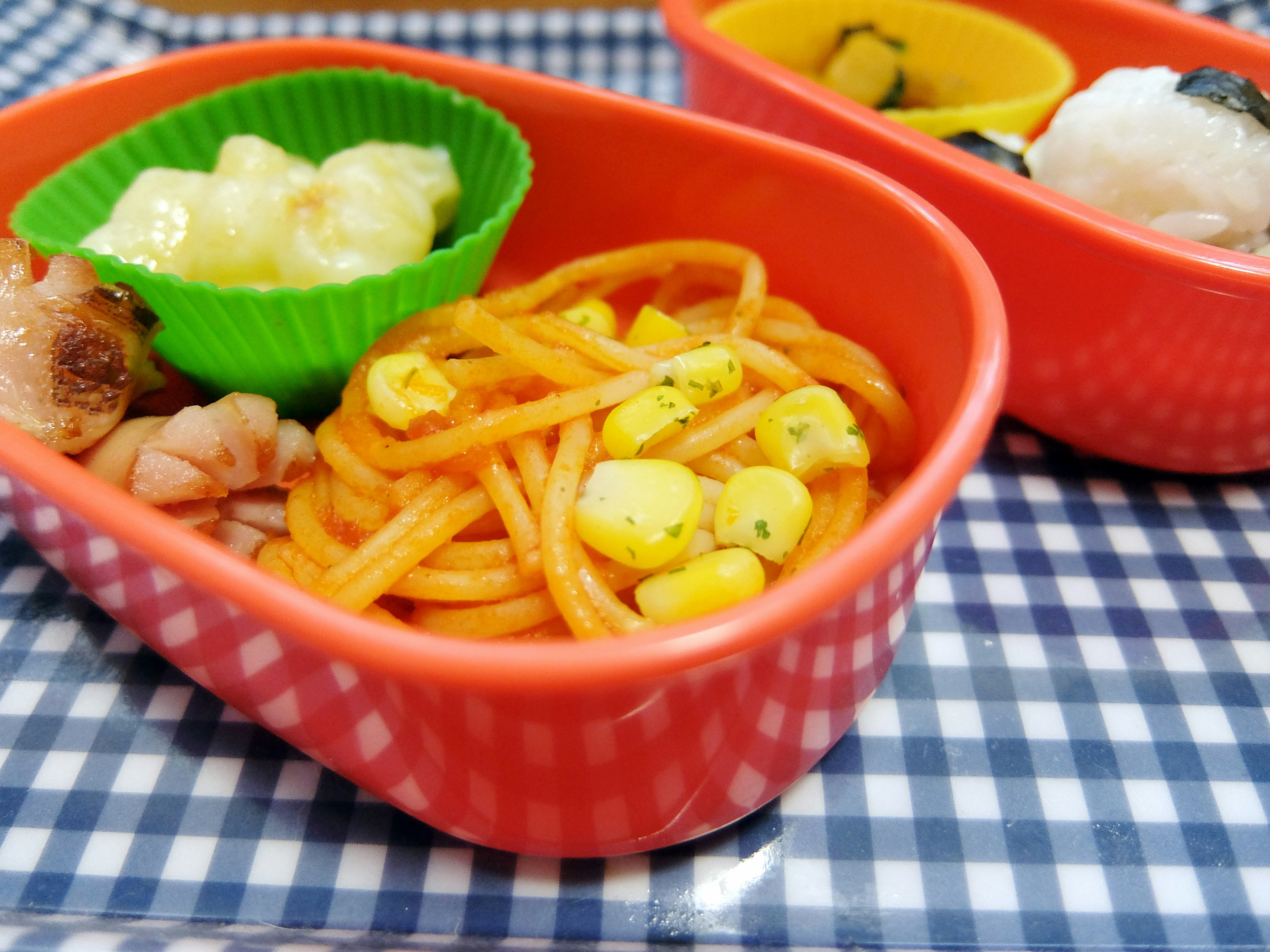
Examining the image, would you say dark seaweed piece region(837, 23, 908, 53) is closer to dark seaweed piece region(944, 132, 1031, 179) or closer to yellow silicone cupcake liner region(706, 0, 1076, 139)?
yellow silicone cupcake liner region(706, 0, 1076, 139)

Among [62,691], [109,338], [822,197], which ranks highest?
[822,197]

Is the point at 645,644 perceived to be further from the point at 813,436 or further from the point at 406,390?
the point at 406,390

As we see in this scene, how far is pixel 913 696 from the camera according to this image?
92cm

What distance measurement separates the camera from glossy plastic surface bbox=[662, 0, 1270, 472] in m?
0.95

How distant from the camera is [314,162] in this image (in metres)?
1.29

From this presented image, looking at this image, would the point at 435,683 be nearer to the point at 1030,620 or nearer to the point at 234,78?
the point at 1030,620

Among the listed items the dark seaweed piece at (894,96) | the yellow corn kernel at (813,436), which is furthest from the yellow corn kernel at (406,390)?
the dark seaweed piece at (894,96)

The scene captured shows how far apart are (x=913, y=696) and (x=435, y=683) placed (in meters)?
0.57

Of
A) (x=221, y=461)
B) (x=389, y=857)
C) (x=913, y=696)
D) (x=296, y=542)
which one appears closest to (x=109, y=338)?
(x=221, y=461)

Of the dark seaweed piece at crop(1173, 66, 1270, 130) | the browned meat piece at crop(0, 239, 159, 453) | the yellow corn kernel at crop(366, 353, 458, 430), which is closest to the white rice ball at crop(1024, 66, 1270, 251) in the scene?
the dark seaweed piece at crop(1173, 66, 1270, 130)

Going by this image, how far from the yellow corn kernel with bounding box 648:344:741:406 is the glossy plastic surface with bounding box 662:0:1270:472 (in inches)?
16.6

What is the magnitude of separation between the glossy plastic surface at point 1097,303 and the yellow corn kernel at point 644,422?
50 centimetres

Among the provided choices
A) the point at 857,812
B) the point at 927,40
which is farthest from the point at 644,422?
the point at 927,40

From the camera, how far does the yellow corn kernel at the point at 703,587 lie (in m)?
0.70
